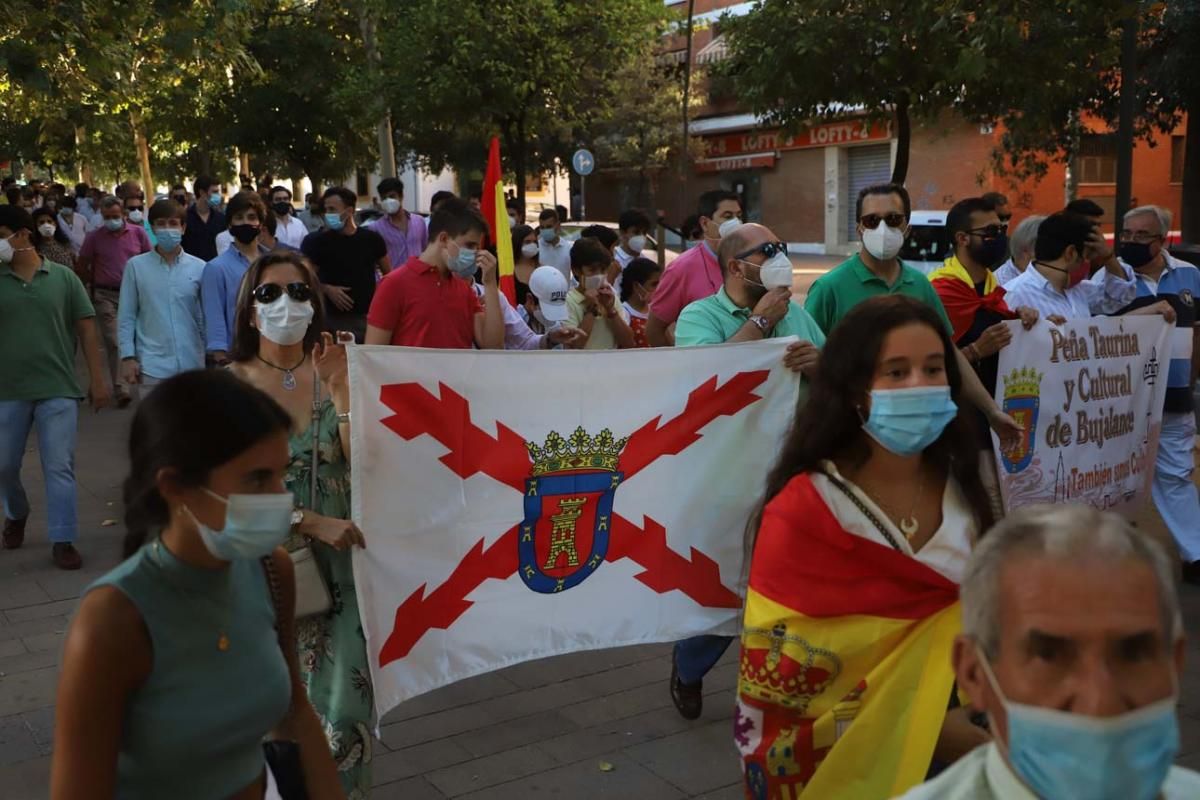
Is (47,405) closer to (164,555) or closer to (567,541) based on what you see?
(567,541)

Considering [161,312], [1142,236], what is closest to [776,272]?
[1142,236]

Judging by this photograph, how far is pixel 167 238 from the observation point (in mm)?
8570

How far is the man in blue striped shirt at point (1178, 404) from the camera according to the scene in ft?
21.8

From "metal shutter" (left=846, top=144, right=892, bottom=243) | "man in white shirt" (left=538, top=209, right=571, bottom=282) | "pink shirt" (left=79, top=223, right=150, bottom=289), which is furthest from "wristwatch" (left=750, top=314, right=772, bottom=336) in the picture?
"metal shutter" (left=846, top=144, right=892, bottom=243)

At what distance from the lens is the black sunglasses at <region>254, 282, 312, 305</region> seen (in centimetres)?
418

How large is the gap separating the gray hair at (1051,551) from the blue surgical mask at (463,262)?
4436 millimetres

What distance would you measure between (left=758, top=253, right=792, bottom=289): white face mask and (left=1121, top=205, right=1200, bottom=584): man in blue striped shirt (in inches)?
114

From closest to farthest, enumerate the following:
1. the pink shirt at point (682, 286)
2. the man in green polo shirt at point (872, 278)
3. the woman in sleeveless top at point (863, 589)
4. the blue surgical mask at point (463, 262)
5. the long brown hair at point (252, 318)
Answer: the woman in sleeveless top at point (863, 589) < the long brown hair at point (252, 318) < the man in green polo shirt at point (872, 278) < the blue surgical mask at point (463, 262) < the pink shirt at point (682, 286)

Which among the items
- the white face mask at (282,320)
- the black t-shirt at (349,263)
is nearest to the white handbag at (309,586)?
the white face mask at (282,320)

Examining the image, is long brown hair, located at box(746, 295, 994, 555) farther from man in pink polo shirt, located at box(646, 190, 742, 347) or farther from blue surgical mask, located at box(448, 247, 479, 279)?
man in pink polo shirt, located at box(646, 190, 742, 347)

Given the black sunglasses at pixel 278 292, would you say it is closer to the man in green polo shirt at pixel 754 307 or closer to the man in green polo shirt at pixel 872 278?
the man in green polo shirt at pixel 754 307

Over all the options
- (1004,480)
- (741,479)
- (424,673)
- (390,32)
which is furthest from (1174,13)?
(424,673)

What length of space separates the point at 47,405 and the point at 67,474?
16.2 inches

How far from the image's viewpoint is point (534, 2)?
1878 centimetres
